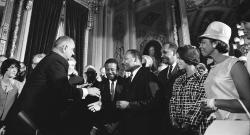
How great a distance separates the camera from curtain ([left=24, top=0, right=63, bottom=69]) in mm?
6145

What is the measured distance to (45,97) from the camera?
2.08 metres

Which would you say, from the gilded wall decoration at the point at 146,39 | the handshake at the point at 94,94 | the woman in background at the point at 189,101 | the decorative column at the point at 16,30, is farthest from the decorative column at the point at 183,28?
the handshake at the point at 94,94

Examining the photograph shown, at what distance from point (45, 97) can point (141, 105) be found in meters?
1.04

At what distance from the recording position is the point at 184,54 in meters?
2.30

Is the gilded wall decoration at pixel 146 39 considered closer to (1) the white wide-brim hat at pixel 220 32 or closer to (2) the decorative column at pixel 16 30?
(2) the decorative column at pixel 16 30

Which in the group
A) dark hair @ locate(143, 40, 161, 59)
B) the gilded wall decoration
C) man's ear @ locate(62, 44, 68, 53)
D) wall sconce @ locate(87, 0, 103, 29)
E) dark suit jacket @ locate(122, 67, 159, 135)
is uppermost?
wall sconce @ locate(87, 0, 103, 29)

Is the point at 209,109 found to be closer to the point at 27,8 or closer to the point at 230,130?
the point at 230,130

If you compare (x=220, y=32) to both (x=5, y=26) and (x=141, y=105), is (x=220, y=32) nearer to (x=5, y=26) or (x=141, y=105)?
(x=141, y=105)

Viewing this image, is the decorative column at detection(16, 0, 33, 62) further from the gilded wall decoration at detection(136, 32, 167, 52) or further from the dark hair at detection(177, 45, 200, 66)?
→ the dark hair at detection(177, 45, 200, 66)

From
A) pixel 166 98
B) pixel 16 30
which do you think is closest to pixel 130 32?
pixel 16 30

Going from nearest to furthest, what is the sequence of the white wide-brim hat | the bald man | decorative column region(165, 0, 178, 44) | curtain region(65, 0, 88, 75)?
1. the white wide-brim hat
2. the bald man
3. decorative column region(165, 0, 178, 44)
4. curtain region(65, 0, 88, 75)

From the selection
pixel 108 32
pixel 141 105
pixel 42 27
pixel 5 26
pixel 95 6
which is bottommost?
pixel 141 105

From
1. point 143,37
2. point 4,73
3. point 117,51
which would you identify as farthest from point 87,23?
point 4,73

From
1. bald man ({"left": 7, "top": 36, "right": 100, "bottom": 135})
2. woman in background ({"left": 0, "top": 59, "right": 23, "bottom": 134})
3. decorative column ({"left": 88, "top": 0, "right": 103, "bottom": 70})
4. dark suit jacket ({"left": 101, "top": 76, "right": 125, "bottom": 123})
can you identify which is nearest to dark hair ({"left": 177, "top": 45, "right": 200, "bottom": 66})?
dark suit jacket ({"left": 101, "top": 76, "right": 125, "bottom": 123})
